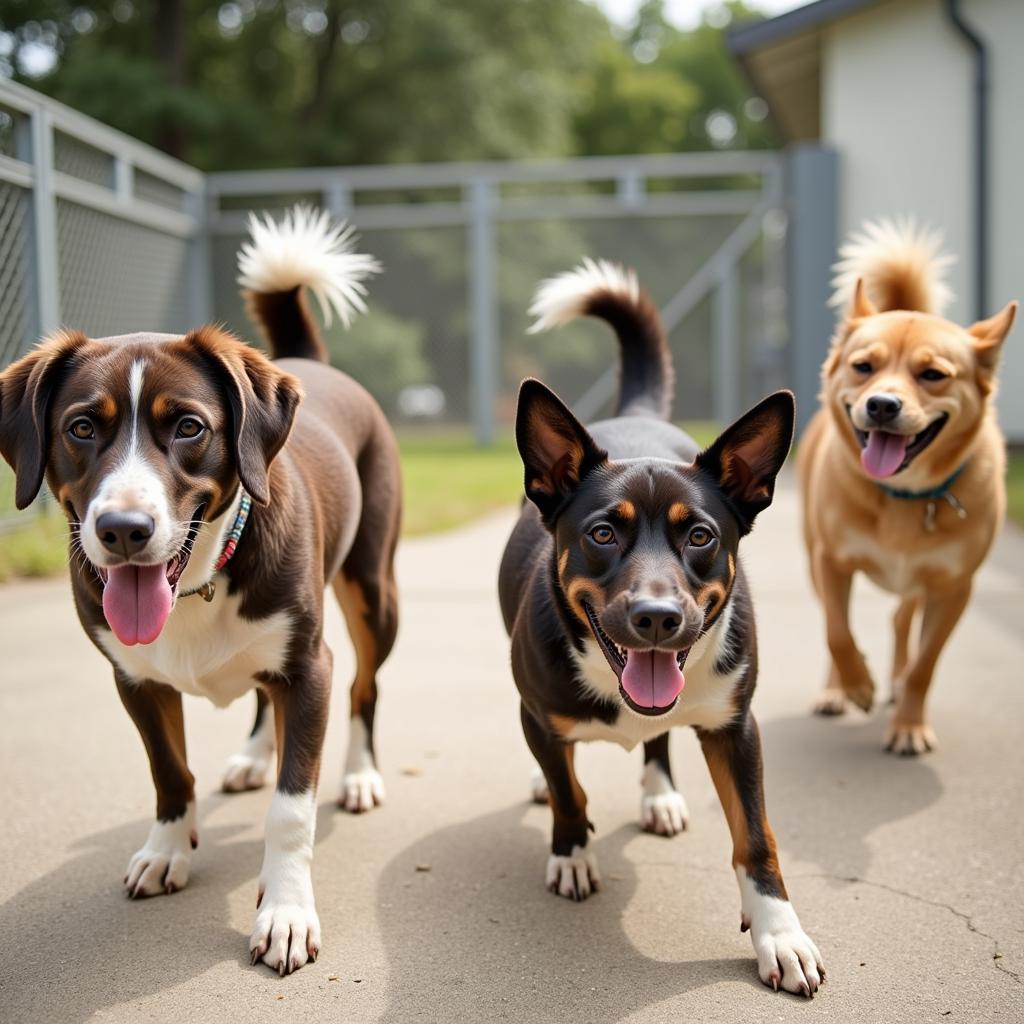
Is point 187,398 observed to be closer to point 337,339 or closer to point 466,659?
point 466,659

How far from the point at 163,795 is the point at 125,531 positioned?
98cm

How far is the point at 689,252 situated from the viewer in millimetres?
15250

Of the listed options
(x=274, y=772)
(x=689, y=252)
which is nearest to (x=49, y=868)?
(x=274, y=772)

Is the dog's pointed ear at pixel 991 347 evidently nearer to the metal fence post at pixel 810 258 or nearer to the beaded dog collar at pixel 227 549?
the beaded dog collar at pixel 227 549

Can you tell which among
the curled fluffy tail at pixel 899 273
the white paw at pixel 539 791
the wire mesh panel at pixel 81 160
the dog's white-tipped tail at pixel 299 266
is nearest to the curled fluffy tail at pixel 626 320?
the dog's white-tipped tail at pixel 299 266

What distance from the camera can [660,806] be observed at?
139 inches

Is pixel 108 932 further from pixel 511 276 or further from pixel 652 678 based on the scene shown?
pixel 511 276

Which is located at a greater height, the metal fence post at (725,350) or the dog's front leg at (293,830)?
the metal fence post at (725,350)

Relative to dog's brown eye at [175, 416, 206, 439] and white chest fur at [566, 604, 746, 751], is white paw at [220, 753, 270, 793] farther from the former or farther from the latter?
dog's brown eye at [175, 416, 206, 439]

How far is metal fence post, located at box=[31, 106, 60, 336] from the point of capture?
775 centimetres

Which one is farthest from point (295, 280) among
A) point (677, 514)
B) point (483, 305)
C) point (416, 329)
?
point (416, 329)

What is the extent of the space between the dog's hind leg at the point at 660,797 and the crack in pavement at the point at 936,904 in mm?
432

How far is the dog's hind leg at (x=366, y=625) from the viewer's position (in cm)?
384

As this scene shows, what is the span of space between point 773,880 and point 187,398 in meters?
1.79
